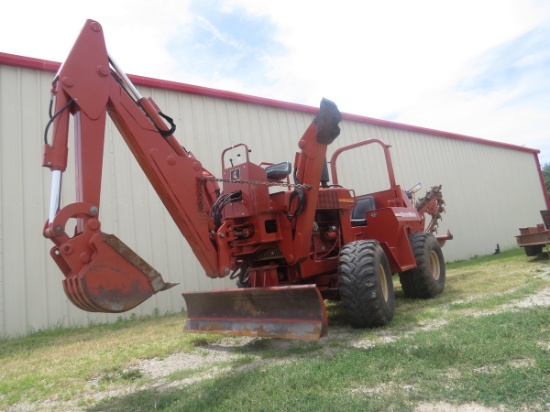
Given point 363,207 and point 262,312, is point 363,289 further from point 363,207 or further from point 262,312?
point 363,207

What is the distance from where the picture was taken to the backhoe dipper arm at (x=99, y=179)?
2.86m

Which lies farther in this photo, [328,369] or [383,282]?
[383,282]

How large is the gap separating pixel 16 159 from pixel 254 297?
522 cm

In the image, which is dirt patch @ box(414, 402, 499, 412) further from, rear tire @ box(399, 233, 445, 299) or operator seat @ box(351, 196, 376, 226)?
operator seat @ box(351, 196, 376, 226)

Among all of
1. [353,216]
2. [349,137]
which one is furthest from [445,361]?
[349,137]

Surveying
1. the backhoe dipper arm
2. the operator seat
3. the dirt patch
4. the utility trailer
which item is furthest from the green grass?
the utility trailer

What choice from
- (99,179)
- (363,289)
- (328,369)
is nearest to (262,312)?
(363,289)

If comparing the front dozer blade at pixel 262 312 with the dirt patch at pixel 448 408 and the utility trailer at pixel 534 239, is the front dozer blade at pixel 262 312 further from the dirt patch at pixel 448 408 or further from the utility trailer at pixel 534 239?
the utility trailer at pixel 534 239

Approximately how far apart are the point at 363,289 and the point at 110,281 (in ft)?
8.01

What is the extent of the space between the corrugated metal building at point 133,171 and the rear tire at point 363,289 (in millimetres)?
4598

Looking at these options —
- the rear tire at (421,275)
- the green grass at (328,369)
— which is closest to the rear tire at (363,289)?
the green grass at (328,369)

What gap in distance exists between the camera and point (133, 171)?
793 centimetres

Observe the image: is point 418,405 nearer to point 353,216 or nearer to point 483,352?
point 483,352

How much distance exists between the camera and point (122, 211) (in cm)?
767
